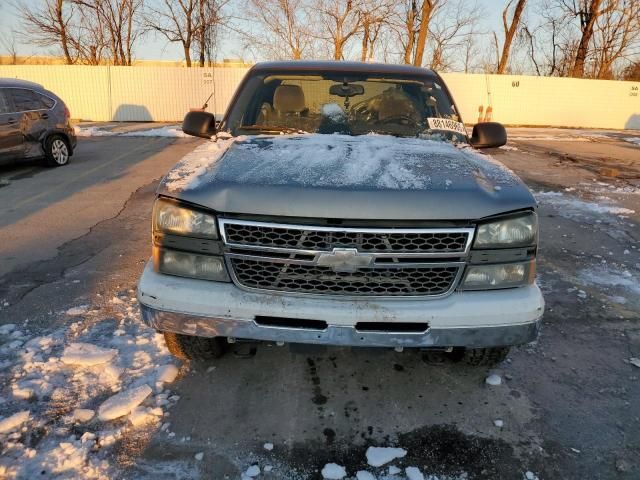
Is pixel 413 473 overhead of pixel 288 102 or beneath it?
beneath

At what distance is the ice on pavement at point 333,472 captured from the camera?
2.10 metres

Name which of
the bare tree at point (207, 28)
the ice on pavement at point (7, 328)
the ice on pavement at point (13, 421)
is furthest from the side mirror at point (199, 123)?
the bare tree at point (207, 28)

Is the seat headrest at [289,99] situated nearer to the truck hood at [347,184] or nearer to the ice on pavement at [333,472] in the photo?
the truck hood at [347,184]

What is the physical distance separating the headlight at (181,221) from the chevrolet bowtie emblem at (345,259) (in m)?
0.53

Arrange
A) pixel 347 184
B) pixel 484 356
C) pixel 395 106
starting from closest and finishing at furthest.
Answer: pixel 347 184 → pixel 484 356 → pixel 395 106

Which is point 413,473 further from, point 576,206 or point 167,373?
point 576,206

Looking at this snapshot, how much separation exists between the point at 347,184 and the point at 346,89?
188cm

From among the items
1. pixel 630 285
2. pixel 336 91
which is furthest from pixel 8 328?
pixel 630 285

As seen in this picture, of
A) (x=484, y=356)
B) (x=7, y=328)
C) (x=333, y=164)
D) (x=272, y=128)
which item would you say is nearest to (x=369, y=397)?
(x=484, y=356)

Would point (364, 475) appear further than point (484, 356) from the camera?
No

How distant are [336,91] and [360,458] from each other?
2.76 metres

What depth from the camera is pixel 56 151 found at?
9531 mm

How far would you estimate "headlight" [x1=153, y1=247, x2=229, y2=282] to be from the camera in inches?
89.4

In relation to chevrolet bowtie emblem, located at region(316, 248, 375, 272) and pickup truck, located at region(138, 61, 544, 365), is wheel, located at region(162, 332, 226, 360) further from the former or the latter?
chevrolet bowtie emblem, located at region(316, 248, 375, 272)
